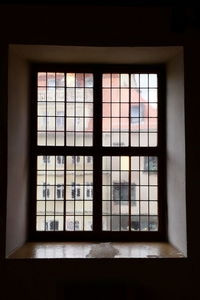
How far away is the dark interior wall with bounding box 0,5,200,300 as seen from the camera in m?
3.68

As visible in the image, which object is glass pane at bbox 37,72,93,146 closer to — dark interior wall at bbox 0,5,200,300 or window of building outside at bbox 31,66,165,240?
window of building outside at bbox 31,66,165,240

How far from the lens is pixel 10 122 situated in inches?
150

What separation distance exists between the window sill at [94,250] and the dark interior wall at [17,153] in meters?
0.18

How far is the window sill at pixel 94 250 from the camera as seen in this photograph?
147 inches

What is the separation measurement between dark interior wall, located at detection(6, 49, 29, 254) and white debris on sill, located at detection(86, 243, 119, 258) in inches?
32.4

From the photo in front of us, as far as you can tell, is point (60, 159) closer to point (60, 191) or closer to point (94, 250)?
point (60, 191)

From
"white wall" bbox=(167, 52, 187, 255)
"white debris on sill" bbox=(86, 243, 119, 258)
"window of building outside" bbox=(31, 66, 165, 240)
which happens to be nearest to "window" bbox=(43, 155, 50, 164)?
"window of building outside" bbox=(31, 66, 165, 240)

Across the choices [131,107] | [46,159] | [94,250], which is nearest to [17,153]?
[46,159]

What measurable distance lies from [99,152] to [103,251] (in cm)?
119
